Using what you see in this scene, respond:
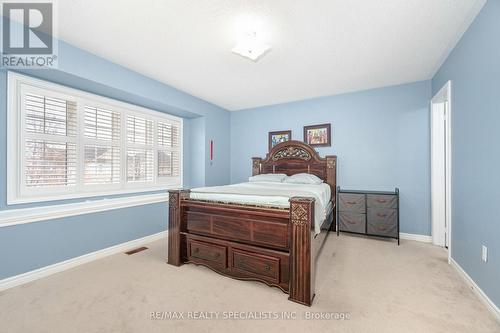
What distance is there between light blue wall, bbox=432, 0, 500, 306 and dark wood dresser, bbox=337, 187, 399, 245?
31.2 inches

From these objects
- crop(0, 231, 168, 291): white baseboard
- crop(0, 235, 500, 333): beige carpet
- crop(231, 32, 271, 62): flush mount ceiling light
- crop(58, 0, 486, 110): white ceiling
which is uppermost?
crop(58, 0, 486, 110): white ceiling

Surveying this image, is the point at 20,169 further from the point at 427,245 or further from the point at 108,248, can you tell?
the point at 427,245

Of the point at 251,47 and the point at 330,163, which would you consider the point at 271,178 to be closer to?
the point at 330,163

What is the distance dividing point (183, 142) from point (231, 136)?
1.27 m

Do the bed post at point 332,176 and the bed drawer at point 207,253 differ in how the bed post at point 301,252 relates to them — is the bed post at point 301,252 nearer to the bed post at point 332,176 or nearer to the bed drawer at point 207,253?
the bed drawer at point 207,253

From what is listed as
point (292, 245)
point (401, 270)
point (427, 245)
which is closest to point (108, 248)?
point (292, 245)

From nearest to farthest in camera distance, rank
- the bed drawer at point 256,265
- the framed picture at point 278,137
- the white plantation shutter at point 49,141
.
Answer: the bed drawer at point 256,265 → the white plantation shutter at point 49,141 → the framed picture at point 278,137

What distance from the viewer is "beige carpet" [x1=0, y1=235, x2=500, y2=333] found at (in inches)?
61.7

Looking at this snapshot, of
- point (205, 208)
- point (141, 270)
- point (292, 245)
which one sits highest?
point (205, 208)

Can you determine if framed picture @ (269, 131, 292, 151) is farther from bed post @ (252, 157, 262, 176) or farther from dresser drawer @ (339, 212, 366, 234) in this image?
dresser drawer @ (339, 212, 366, 234)

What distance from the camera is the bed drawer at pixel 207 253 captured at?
2.29 meters

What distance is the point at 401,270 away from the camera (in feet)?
7.93

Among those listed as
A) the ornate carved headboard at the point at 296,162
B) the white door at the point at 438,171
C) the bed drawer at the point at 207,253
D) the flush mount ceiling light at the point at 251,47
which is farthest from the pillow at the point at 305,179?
the flush mount ceiling light at the point at 251,47

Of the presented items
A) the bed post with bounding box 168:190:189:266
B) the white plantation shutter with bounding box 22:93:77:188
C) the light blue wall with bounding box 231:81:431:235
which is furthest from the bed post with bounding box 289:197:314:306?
the white plantation shutter with bounding box 22:93:77:188
